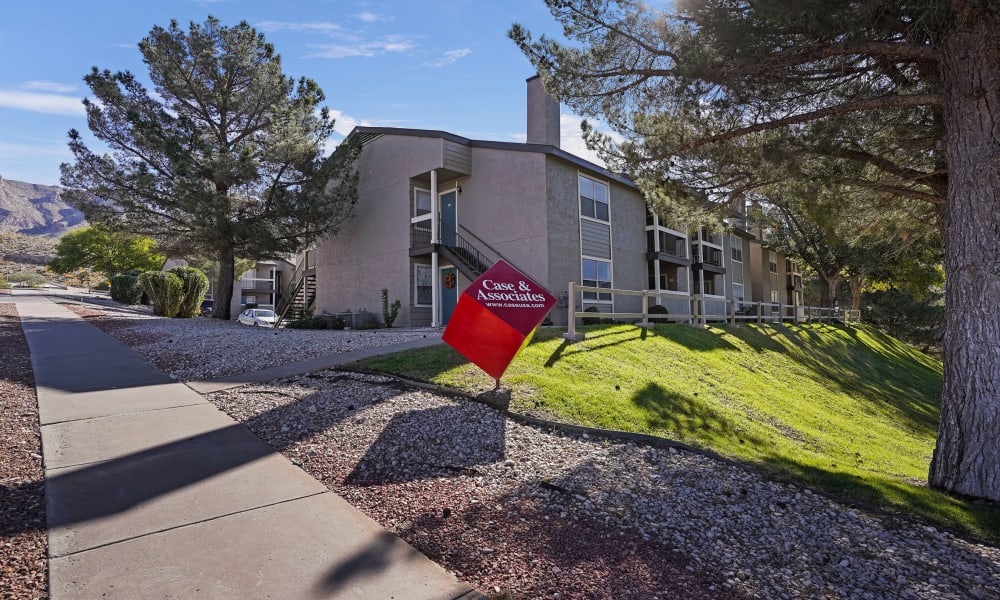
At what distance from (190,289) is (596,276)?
1675 cm

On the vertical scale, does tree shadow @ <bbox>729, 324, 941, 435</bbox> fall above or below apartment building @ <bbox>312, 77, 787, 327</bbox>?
below

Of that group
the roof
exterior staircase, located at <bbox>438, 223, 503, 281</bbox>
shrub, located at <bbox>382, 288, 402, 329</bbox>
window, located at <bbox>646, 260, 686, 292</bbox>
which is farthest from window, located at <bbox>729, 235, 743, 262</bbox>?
shrub, located at <bbox>382, 288, 402, 329</bbox>

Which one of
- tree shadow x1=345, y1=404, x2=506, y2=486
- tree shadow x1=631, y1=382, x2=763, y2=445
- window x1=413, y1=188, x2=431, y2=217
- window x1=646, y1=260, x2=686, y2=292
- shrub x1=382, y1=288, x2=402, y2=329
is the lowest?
tree shadow x1=631, y1=382, x2=763, y2=445

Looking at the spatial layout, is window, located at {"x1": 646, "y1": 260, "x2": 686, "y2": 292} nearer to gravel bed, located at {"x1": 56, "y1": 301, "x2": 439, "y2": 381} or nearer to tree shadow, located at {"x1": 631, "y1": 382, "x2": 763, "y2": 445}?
gravel bed, located at {"x1": 56, "y1": 301, "x2": 439, "y2": 381}

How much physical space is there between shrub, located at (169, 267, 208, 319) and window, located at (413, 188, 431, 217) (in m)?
10.2

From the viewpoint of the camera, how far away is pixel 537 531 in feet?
11.5

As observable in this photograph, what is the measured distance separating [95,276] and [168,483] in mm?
99147

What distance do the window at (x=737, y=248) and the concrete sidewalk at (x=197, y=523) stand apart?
106 ft

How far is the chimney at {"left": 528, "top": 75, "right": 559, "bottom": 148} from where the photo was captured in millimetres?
18672

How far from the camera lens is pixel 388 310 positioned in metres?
19.5

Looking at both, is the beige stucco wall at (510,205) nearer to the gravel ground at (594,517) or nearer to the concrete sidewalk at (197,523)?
the gravel ground at (594,517)

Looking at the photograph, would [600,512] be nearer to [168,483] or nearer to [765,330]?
[168,483]

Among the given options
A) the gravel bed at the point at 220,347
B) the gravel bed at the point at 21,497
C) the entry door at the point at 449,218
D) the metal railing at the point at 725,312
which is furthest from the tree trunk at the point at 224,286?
the gravel bed at the point at 21,497

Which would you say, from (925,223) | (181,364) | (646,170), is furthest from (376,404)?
(925,223)
